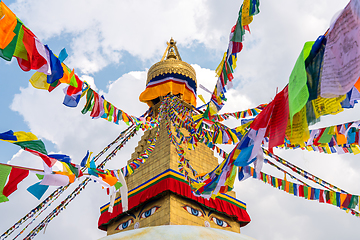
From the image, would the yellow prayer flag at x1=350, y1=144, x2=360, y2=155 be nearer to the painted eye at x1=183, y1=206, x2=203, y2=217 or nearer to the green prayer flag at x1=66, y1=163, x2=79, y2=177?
the painted eye at x1=183, y1=206, x2=203, y2=217

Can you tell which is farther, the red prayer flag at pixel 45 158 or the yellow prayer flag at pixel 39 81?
the yellow prayer flag at pixel 39 81

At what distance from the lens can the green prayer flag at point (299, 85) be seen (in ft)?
8.05

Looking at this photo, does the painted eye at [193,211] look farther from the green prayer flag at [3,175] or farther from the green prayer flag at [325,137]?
the green prayer flag at [3,175]

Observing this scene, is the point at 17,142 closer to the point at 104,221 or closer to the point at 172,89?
the point at 104,221

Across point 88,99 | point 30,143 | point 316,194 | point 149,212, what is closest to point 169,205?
point 149,212

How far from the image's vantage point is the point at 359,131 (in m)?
4.74

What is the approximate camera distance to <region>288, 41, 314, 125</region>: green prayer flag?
2.45m

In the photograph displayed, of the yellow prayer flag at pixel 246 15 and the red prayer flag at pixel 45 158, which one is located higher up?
the yellow prayer flag at pixel 246 15

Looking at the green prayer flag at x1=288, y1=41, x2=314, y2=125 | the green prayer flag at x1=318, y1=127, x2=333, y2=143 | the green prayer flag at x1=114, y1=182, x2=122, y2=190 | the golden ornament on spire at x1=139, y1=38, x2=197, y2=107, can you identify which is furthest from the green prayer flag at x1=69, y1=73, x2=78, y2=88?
the golden ornament on spire at x1=139, y1=38, x2=197, y2=107

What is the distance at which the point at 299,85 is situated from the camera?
251cm

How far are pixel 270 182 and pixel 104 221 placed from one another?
174 inches

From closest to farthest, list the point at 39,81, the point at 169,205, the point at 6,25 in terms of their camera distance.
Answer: the point at 6,25 < the point at 39,81 < the point at 169,205

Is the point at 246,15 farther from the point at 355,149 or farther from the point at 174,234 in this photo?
the point at 174,234

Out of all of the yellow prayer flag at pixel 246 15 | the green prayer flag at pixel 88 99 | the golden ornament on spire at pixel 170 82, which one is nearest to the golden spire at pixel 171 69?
the golden ornament on spire at pixel 170 82
